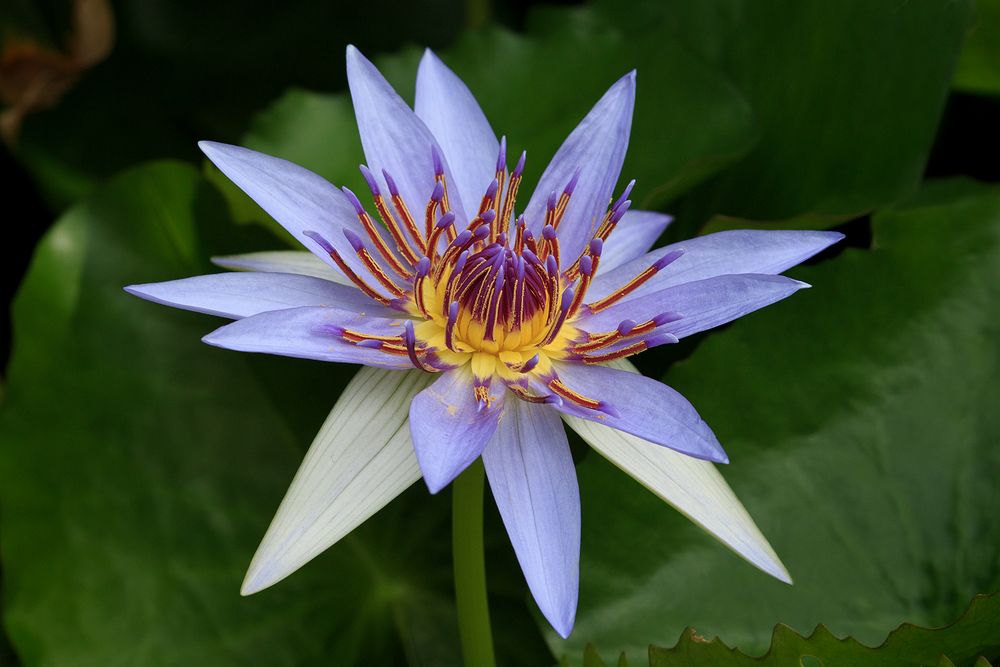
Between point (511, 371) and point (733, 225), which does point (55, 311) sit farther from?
point (733, 225)

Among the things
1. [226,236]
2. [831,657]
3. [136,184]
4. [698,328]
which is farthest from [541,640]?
[136,184]

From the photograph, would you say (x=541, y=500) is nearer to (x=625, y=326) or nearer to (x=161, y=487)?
(x=625, y=326)

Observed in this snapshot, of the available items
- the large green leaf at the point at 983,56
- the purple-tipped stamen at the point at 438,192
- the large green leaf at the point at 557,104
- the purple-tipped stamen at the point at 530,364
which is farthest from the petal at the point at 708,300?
the large green leaf at the point at 983,56

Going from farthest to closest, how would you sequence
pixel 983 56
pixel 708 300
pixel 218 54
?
pixel 218 54 < pixel 983 56 < pixel 708 300

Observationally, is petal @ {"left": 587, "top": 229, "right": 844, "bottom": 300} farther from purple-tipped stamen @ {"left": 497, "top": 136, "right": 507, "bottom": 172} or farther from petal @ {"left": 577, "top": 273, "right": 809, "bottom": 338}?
purple-tipped stamen @ {"left": 497, "top": 136, "right": 507, "bottom": 172}

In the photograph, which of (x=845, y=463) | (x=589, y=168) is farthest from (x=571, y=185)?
(x=845, y=463)

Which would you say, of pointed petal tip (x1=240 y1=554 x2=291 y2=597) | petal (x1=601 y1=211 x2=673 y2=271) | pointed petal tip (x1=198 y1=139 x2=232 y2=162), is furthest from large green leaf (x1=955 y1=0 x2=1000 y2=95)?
pointed petal tip (x1=240 y1=554 x2=291 y2=597)
